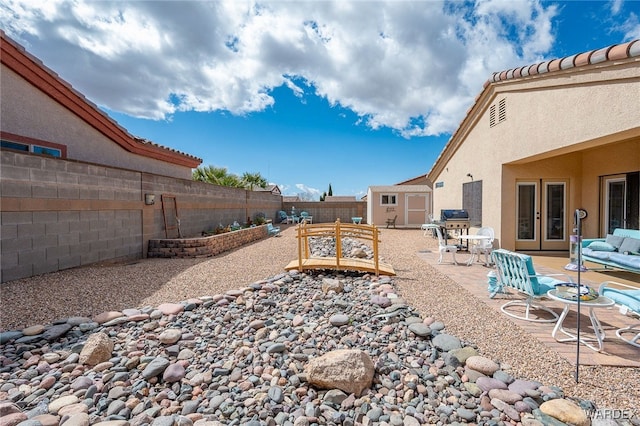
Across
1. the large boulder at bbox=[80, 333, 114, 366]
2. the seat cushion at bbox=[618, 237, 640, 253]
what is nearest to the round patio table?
the seat cushion at bbox=[618, 237, 640, 253]

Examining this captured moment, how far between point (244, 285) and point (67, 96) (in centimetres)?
790

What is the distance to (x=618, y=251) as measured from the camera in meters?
7.13

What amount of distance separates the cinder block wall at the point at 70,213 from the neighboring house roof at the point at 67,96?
2311 millimetres

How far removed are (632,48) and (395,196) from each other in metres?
16.1

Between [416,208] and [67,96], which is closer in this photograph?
[67,96]

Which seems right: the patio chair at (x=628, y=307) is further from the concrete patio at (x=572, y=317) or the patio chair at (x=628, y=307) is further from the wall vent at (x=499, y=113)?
the wall vent at (x=499, y=113)

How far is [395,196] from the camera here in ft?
69.3

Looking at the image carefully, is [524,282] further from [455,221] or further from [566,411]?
[455,221]

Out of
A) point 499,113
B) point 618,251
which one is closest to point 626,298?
point 618,251

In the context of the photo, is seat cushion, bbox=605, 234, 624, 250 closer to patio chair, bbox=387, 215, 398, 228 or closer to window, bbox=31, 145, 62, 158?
patio chair, bbox=387, 215, 398, 228

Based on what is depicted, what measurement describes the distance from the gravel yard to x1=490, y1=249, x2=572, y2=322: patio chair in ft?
1.51

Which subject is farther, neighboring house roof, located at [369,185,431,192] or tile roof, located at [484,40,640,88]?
neighboring house roof, located at [369,185,431,192]

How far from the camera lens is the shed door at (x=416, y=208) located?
68.9 ft

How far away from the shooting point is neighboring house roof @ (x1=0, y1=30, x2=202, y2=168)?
6.86 meters
